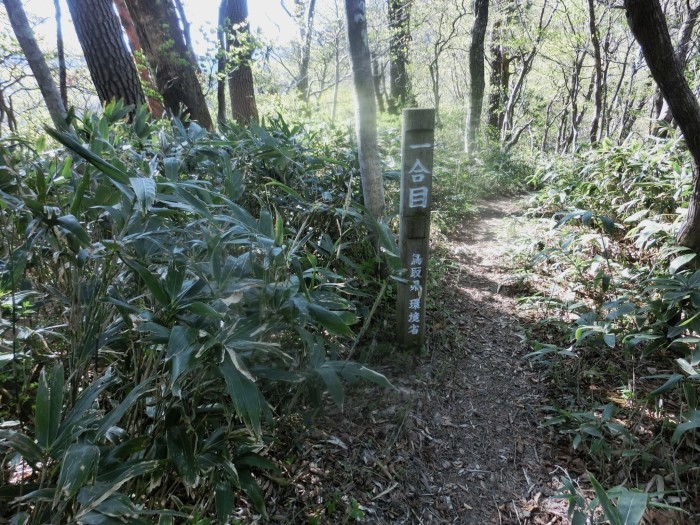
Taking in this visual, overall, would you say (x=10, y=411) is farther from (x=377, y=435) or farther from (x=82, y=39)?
(x=82, y=39)

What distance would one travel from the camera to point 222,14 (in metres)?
7.29

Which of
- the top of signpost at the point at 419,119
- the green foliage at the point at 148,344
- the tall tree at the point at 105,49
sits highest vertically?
the tall tree at the point at 105,49

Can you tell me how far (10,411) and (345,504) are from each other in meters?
1.36

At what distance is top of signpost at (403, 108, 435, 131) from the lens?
2320 millimetres

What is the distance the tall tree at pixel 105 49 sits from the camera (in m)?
4.44

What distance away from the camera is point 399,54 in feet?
37.4

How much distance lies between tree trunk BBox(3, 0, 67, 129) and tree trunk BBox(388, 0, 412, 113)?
361 inches

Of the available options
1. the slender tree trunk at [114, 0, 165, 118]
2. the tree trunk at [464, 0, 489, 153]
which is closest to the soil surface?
the slender tree trunk at [114, 0, 165, 118]

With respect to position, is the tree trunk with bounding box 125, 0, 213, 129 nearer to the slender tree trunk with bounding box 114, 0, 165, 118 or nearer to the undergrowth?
the slender tree trunk with bounding box 114, 0, 165, 118

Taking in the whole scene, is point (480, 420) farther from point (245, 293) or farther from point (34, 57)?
point (34, 57)

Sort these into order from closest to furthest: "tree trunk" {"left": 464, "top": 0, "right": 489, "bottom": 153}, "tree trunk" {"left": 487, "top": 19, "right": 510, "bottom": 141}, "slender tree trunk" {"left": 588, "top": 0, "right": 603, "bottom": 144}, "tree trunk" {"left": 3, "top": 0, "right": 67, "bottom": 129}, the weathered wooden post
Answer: "tree trunk" {"left": 3, "top": 0, "right": 67, "bottom": 129} → the weathered wooden post → "slender tree trunk" {"left": 588, "top": 0, "right": 603, "bottom": 144} → "tree trunk" {"left": 464, "top": 0, "right": 489, "bottom": 153} → "tree trunk" {"left": 487, "top": 19, "right": 510, "bottom": 141}

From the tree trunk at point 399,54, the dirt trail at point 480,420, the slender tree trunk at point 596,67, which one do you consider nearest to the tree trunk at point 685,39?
the slender tree trunk at point 596,67

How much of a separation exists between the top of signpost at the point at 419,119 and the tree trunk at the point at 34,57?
1938 mm

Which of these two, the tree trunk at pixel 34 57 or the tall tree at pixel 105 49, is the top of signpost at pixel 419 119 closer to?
the tree trunk at pixel 34 57
